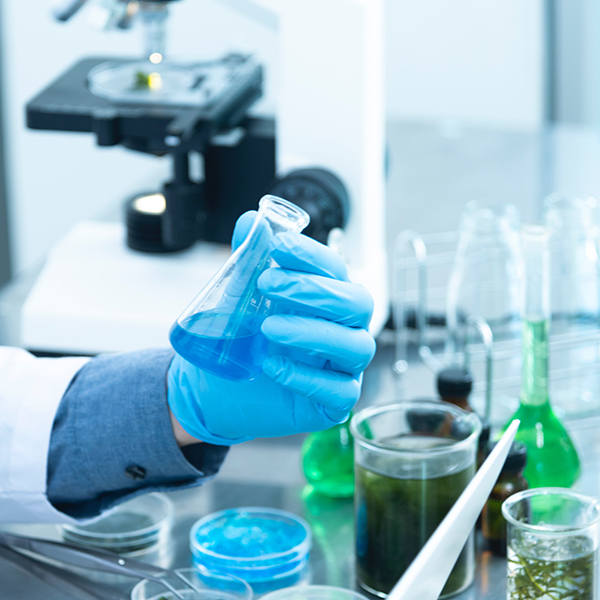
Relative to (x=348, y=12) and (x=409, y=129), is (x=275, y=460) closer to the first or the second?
(x=348, y=12)

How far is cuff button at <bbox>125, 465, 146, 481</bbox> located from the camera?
97 centimetres

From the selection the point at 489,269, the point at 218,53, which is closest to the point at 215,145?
the point at 489,269

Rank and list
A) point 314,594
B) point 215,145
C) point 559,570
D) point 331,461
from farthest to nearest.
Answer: point 215,145 → point 331,461 → point 314,594 → point 559,570

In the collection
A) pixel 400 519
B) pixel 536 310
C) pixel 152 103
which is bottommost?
pixel 400 519

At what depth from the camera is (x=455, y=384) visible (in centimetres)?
98

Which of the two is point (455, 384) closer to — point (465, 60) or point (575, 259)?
point (575, 259)

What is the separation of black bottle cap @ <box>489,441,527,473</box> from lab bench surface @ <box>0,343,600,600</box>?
0.10 m

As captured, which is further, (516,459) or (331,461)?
(331,461)

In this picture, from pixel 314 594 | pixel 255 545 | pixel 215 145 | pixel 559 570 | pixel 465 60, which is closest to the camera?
pixel 559 570

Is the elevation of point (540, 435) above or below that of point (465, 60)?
below

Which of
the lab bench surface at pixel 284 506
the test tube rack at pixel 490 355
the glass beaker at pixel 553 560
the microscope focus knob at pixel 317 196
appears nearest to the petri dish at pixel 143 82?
the microscope focus knob at pixel 317 196

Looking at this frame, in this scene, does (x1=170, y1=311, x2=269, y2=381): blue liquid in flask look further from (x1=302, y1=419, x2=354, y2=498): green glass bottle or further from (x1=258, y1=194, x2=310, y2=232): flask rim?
(x1=302, y1=419, x2=354, y2=498): green glass bottle

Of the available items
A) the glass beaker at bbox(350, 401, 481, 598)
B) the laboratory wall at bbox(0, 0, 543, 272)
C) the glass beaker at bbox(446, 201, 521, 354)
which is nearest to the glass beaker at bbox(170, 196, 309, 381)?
the glass beaker at bbox(350, 401, 481, 598)

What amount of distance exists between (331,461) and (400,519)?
0.71ft
